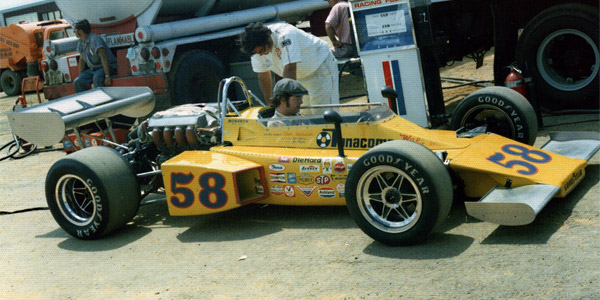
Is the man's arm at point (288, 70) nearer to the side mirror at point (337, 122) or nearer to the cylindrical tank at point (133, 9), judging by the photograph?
the side mirror at point (337, 122)

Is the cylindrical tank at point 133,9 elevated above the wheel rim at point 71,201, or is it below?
above

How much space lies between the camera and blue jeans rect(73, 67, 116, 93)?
36.4 ft

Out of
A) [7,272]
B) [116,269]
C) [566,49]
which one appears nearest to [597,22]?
[566,49]

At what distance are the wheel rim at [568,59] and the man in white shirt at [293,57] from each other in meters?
2.73

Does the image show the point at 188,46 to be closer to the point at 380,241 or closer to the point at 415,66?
the point at 415,66

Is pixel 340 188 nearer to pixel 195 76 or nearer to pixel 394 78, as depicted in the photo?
pixel 394 78

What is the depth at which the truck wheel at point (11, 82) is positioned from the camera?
22328 millimetres

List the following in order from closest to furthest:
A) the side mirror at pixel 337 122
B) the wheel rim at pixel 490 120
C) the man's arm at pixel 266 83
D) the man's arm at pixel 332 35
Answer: the side mirror at pixel 337 122 < the wheel rim at pixel 490 120 < the man's arm at pixel 266 83 < the man's arm at pixel 332 35

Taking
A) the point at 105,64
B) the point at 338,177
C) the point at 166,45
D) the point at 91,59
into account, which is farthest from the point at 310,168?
the point at 91,59

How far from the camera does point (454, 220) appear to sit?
5066 mm

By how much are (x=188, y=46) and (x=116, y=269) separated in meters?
6.84

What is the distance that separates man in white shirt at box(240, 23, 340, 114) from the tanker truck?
3.90m

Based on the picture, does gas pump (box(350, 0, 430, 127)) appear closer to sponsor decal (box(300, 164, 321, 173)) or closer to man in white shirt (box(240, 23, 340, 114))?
man in white shirt (box(240, 23, 340, 114))

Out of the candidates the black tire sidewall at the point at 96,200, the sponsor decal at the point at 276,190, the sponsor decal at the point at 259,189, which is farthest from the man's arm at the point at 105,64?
the sponsor decal at the point at 276,190
